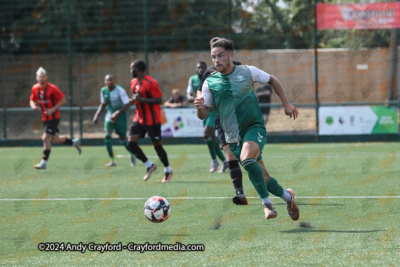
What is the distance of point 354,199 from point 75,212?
11.9 ft

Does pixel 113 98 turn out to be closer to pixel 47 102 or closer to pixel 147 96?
pixel 47 102

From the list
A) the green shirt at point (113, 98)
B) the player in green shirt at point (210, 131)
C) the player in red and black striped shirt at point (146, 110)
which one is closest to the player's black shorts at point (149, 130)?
the player in red and black striped shirt at point (146, 110)

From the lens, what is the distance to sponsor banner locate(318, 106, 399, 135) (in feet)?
66.1

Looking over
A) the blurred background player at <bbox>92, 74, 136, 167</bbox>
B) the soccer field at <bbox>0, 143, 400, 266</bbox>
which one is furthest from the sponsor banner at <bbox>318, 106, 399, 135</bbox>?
the blurred background player at <bbox>92, 74, 136, 167</bbox>

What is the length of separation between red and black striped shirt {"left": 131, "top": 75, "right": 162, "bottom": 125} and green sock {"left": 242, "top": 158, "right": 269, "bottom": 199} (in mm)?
5173

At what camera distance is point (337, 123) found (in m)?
20.4

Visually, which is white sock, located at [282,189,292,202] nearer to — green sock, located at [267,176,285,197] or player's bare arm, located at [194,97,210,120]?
green sock, located at [267,176,285,197]

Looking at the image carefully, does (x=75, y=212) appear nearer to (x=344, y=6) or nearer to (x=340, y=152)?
(x=340, y=152)

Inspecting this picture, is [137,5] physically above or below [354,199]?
above

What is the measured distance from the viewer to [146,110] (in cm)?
1188

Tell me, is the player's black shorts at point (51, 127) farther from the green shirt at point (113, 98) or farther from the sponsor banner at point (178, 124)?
the sponsor banner at point (178, 124)

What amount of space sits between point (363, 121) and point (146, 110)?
10.1 m

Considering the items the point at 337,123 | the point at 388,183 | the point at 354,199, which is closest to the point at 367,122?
the point at 337,123

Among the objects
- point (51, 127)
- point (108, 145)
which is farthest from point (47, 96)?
point (108, 145)
